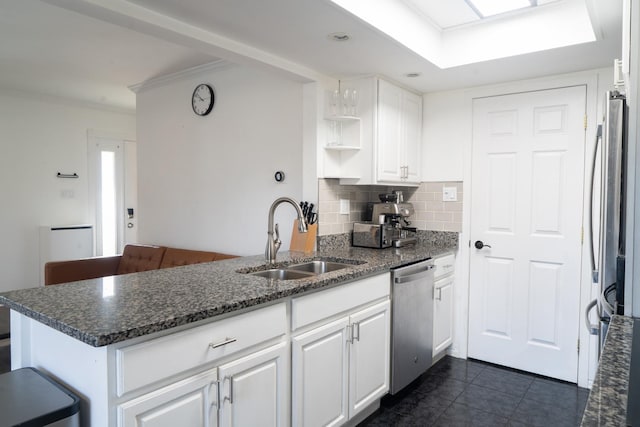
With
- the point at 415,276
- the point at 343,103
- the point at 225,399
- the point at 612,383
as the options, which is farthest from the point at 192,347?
the point at 343,103

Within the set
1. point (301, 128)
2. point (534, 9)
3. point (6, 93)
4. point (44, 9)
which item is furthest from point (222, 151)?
point (6, 93)

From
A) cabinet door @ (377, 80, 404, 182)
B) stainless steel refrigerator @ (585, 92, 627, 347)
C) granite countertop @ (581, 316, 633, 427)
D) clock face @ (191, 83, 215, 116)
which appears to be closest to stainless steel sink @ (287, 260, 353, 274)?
cabinet door @ (377, 80, 404, 182)

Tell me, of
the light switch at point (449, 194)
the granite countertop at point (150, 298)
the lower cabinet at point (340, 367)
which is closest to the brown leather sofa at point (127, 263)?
the granite countertop at point (150, 298)

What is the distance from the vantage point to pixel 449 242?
3.59 meters

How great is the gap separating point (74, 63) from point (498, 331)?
4.47m

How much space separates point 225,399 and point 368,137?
2.13 m

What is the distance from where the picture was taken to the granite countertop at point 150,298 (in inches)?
Answer: 51.7

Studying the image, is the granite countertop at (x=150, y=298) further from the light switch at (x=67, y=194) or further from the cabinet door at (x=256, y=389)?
the light switch at (x=67, y=194)

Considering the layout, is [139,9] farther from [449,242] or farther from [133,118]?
[133,118]

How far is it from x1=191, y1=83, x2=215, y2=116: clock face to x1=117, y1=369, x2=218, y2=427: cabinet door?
285cm

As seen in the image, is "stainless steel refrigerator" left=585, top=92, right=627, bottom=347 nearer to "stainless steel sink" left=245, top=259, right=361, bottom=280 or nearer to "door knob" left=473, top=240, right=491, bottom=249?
"stainless steel sink" left=245, top=259, right=361, bottom=280

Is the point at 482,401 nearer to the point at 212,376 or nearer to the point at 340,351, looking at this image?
the point at 340,351

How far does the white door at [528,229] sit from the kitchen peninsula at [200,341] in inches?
56.5

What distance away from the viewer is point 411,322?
2.83 metres
